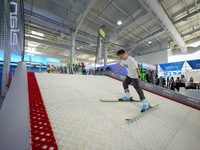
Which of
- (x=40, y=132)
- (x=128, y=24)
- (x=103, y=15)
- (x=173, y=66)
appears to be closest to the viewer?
(x=40, y=132)

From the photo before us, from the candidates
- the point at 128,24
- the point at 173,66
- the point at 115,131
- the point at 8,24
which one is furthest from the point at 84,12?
the point at 173,66

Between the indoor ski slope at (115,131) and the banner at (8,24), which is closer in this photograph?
the indoor ski slope at (115,131)

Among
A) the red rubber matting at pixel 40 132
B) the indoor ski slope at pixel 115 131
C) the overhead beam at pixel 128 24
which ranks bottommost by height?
the indoor ski slope at pixel 115 131

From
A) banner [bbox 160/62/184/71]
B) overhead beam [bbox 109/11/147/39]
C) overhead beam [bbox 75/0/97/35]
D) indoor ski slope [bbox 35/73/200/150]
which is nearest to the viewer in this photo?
indoor ski slope [bbox 35/73/200/150]

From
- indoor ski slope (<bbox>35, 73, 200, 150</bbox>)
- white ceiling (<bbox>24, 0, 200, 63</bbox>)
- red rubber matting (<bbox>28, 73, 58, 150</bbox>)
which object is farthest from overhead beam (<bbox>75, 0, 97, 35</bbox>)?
red rubber matting (<bbox>28, 73, 58, 150</bbox>)

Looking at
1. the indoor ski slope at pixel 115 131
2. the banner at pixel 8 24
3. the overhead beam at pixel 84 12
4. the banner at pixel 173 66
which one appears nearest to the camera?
the indoor ski slope at pixel 115 131

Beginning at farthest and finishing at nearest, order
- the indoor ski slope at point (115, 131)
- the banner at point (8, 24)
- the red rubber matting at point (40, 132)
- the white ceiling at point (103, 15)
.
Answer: the white ceiling at point (103, 15), the banner at point (8, 24), the indoor ski slope at point (115, 131), the red rubber matting at point (40, 132)

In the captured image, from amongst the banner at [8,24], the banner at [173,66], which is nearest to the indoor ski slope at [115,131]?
A: the banner at [8,24]

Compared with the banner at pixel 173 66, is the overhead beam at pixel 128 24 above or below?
above

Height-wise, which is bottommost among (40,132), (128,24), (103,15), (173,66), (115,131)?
(115,131)

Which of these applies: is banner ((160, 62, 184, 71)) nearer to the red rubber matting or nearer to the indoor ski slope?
the indoor ski slope

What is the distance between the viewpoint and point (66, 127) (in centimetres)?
114

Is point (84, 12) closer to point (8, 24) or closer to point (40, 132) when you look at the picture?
point (8, 24)

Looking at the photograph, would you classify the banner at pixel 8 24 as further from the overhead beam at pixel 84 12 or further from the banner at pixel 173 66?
the banner at pixel 173 66
